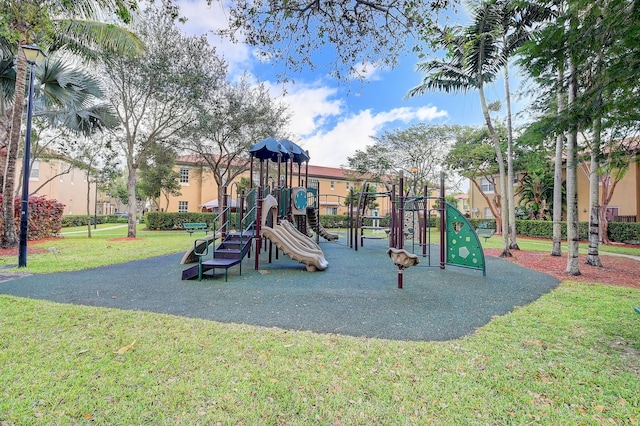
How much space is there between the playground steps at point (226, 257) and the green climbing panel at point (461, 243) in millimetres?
5268

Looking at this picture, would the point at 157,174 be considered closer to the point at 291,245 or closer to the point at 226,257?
the point at 226,257

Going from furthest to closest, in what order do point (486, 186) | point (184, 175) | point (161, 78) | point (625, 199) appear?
point (184, 175), point (486, 186), point (625, 199), point (161, 78)

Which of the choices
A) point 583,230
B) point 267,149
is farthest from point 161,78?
point 583,230

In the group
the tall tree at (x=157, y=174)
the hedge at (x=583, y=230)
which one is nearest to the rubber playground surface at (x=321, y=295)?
the hedge at (x=583, y=230)

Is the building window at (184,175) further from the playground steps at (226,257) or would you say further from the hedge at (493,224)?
the playground steps at (226,257)

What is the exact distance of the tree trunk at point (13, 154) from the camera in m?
9.33

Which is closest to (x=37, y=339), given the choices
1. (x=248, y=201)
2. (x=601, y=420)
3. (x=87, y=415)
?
(x=87, y=415)

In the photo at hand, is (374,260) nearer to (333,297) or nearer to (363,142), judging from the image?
(333,297)

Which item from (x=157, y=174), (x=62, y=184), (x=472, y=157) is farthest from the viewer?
(x=62, y=184)

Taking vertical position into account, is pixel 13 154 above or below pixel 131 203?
above

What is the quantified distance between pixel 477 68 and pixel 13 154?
1596cm

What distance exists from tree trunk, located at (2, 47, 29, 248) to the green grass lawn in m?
8.58

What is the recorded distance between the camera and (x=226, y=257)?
7418mm

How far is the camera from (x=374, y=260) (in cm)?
977
